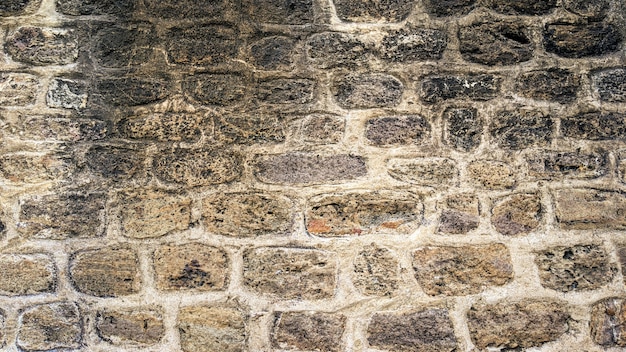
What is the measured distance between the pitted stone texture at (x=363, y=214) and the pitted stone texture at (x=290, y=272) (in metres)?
0.10

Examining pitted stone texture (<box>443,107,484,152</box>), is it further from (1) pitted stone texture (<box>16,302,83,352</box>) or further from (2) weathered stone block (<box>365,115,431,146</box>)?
(1) pitted stone texture (<box>16,302,83,352</box>)

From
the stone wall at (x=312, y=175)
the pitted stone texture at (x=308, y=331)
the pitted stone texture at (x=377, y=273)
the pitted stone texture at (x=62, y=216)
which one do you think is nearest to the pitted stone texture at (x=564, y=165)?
the stone wall at (x=312, y=175)

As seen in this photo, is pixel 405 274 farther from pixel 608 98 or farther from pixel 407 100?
pixel 608 98

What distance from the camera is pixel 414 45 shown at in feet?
7.36

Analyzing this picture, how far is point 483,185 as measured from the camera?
87.5 inches

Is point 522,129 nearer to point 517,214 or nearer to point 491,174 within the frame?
point 491,174

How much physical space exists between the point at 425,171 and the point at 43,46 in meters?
1.46

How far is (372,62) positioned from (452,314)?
0.95 m

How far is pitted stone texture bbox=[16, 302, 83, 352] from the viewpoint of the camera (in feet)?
7.38

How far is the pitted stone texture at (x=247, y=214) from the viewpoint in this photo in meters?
2.23

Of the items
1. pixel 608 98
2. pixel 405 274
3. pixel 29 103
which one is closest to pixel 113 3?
pixel 29 103

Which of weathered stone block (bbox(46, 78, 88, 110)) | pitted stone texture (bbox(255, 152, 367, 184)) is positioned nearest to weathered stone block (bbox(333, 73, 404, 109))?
pitted stone texture (bbox(255, 152, 367, 184))

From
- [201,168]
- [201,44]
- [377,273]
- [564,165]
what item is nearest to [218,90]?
[201,44]

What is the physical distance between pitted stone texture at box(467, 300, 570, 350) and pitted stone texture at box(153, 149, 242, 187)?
3.27 feet
